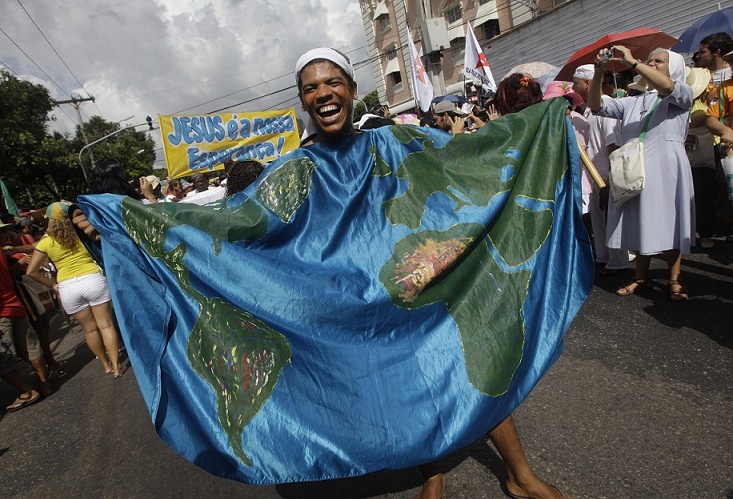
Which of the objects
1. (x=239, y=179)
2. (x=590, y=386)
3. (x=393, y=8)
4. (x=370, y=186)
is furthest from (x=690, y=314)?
(x=393, y=8)

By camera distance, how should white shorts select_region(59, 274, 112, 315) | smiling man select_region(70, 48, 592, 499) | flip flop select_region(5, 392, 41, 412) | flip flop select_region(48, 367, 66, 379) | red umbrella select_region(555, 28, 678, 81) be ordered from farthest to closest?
red umbrella select_region(555, 28, 678, 81) → flip flop select_region(48, 367, 66, 379) → white shorts select_region(59, 274, 112, 315) → flip flop select_region(5, 392, 41, 412) → smiling man select_region(70, 48, 592, 499)

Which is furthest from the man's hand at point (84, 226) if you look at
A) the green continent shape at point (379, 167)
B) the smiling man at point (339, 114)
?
the green continent shape at point (379, 167)

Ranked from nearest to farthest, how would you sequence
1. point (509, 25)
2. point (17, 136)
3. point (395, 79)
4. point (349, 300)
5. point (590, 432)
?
1. point (349, 300)
2. point (590, 432)
3. point (509, 25)
4. point (17, 136)
5. point (395, 79)

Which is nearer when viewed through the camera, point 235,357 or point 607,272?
point 235,357

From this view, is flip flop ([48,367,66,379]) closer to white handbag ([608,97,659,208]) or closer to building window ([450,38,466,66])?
white handbag ([608,97,659,208])

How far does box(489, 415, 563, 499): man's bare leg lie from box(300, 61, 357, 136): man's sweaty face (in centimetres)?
132

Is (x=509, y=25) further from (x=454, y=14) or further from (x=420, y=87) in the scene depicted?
(x=420, y=87)

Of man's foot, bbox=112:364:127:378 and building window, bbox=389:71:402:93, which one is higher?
building window, bbox=389:71:402:93

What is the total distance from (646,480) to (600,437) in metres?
0.32

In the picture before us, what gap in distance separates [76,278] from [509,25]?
735 inches

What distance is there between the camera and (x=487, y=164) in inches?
77.5

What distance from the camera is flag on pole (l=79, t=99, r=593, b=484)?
5.16ft

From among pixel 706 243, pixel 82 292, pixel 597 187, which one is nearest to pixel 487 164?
pixel 597 187

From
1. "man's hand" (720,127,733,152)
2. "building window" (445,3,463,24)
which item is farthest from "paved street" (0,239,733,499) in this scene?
"building window" (445,3,463,24)
